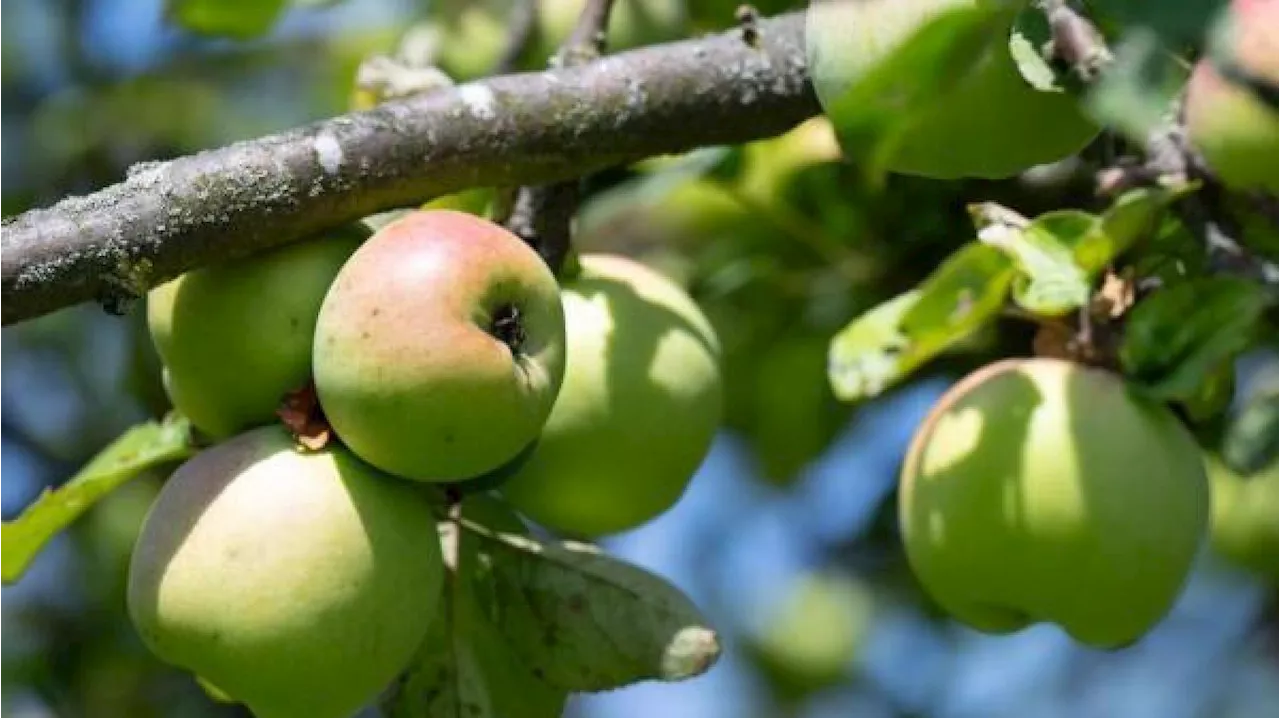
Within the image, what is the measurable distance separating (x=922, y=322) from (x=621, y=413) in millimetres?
182

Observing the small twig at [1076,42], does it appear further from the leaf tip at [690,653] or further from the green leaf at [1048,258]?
the leaf tip at [690,653]

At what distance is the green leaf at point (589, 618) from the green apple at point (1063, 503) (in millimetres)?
138

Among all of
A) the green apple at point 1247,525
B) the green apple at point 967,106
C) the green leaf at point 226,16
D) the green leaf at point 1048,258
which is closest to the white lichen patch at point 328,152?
the green apple at point 967,106

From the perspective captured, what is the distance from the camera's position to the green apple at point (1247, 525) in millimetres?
1961

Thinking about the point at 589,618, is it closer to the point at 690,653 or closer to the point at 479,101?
the point at 690,653

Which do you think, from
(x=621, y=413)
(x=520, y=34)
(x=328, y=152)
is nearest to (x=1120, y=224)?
(x=621, y=413)

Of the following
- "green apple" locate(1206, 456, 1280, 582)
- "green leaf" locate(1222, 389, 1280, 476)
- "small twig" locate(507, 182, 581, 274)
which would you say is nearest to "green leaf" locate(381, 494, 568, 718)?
"small twig" locate(507, 182, 581, 274)

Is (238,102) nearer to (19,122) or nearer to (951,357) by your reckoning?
(19,122)

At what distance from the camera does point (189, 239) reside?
0.96m

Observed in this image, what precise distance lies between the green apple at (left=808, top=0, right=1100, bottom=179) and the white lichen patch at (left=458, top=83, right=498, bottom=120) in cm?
16

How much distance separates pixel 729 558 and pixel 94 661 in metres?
0.65

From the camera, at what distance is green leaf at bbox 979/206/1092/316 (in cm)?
109

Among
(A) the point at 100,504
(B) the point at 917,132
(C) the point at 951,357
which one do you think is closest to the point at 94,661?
(A) the point at 100,504

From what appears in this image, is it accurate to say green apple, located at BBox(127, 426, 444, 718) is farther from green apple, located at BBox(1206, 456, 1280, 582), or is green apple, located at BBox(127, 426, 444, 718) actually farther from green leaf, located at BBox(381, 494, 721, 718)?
green apple, located at BBox(1206, 456, 1280, 582)
